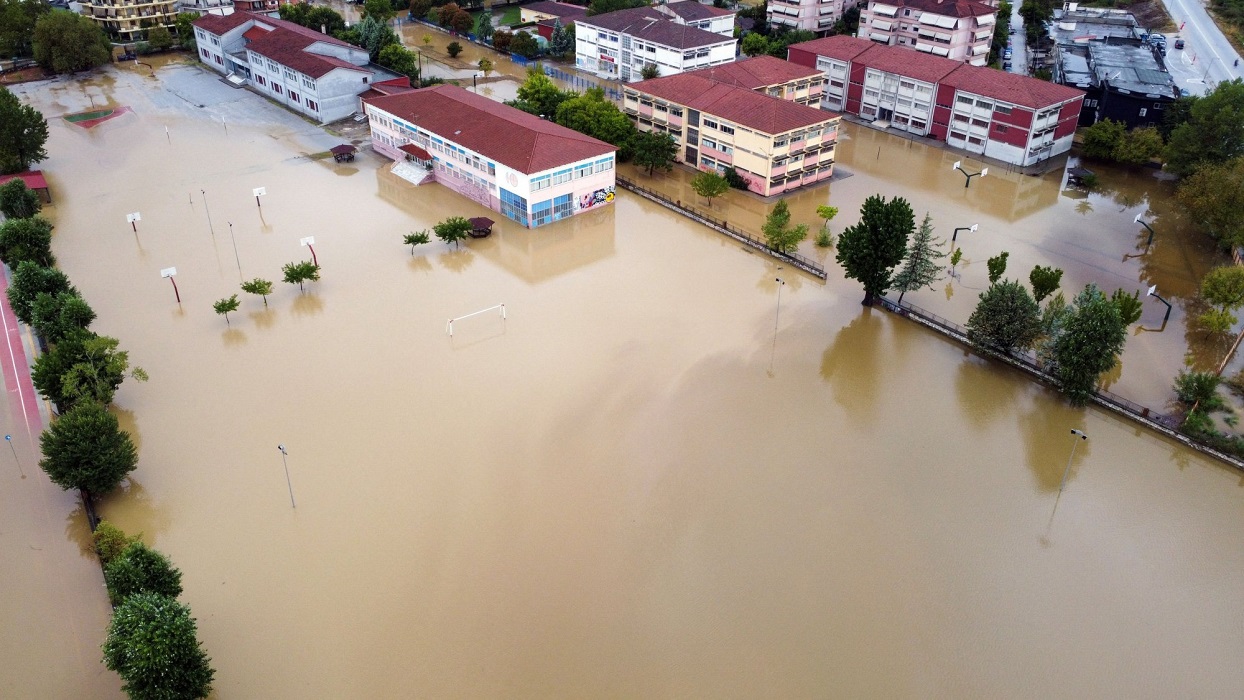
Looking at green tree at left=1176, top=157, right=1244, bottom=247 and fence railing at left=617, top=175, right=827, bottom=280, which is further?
fence railing at left=617, top=175, right=827, bottom=280

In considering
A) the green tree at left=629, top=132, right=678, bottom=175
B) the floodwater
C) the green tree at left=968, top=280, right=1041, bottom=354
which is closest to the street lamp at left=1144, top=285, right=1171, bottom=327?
the floodwater

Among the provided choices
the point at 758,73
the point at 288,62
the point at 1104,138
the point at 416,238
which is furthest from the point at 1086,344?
the point at 288,62

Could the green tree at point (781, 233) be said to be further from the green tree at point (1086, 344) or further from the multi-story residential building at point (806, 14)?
the multi-story residential building at point (806, 14)

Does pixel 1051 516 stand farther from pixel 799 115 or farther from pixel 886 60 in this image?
pixel 886 60

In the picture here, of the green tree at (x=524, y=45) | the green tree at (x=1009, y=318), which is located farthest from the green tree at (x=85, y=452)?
the green tree at (x=524, y=45)

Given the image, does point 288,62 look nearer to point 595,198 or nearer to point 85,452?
point 595,198

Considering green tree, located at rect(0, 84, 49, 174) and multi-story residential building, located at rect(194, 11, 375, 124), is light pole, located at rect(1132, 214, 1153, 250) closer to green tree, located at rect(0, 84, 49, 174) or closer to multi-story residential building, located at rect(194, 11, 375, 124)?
multi-story residential building, located at rect(194, 11, 375, 124)
